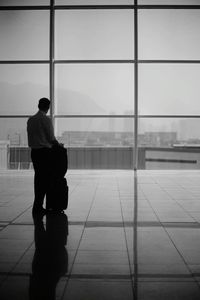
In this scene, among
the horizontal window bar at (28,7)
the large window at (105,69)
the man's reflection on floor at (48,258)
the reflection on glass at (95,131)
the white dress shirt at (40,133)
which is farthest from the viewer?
the horizontal window bar at (28,7)

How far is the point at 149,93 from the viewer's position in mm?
9844

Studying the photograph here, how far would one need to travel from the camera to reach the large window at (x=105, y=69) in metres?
9.68

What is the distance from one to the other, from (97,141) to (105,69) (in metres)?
1.91

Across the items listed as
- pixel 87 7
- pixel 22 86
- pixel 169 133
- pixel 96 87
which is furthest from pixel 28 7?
pixel 169 133

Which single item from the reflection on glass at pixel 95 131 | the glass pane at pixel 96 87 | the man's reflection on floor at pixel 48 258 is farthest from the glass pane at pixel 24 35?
the man's reflection on floor at pixel 48 258

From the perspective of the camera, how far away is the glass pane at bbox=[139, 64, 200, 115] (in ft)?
31.8

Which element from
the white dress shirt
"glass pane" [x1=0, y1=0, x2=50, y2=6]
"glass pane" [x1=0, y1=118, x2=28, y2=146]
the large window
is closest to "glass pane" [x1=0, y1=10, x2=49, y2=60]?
the large window

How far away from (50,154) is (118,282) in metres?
2.25

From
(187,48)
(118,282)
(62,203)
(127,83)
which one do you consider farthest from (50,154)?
(187,48)

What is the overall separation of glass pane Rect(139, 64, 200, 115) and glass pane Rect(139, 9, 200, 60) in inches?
12.2

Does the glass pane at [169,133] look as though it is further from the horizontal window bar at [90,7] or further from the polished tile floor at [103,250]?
the polished tile floor at [103,250]

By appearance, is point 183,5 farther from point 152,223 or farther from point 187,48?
point 152,223

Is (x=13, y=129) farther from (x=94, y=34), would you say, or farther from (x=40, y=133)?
(x=40, y=133)

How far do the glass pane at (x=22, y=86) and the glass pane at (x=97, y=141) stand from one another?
92 cm
